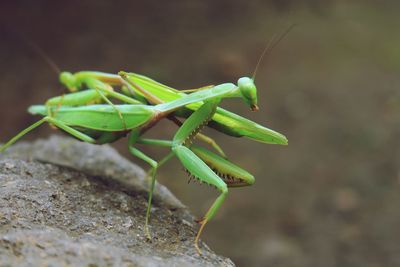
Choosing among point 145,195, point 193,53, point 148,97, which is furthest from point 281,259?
point 193,53

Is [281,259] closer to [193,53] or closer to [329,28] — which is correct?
[193,53]

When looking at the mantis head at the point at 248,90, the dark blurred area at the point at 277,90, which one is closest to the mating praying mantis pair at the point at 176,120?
the mantis head at the point at 248,90

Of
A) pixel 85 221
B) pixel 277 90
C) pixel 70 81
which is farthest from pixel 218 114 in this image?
pixel 277 90

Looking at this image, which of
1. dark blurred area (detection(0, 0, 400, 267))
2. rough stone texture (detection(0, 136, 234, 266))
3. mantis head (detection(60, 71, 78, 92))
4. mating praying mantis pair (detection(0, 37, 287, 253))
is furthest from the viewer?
dark blurred area (detection(0, 0, 400, 267))

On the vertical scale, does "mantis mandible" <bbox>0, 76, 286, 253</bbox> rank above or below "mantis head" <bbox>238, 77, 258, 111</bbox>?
below

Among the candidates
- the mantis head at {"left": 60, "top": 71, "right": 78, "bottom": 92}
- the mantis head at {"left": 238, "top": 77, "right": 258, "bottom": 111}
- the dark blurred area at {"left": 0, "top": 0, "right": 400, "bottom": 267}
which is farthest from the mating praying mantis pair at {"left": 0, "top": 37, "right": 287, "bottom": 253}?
the dark blurred area at {"left": 0, "top": 0, "right": 400, "bottom": 267}

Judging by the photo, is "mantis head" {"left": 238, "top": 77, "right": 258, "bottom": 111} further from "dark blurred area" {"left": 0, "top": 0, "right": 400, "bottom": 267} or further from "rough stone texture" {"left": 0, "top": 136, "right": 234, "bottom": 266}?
"dark blurred area" {"left": 0, "top": 0, "right": 400, "bottom": 267}

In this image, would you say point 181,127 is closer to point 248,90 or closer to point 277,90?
point 248,90
